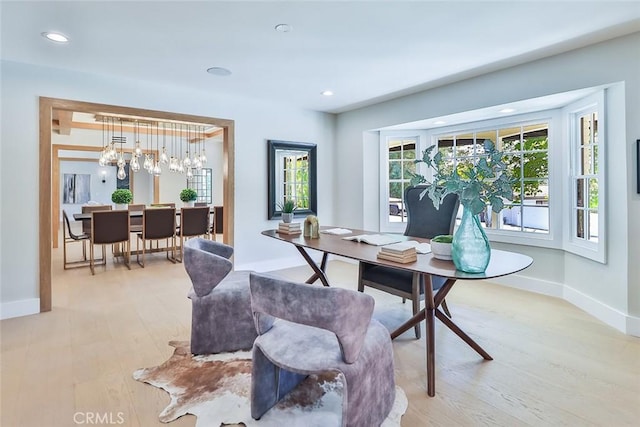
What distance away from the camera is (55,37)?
8.61 ft

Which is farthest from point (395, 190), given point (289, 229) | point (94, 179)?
point (94, 179)

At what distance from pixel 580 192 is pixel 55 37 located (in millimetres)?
4873

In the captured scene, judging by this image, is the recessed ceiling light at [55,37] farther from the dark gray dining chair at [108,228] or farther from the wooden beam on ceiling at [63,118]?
the dark gray dining chair at [108,228]

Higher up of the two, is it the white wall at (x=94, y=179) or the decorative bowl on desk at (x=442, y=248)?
the white wall at (x=94, y=179)

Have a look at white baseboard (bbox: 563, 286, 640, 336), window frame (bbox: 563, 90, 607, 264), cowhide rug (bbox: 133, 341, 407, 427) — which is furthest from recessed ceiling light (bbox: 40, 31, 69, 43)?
white baseboard (bbox: 563, 286, 640, 336)

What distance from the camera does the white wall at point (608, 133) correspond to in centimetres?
266

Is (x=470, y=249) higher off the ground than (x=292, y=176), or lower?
lower

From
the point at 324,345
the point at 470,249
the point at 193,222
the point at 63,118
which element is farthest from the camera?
the point at 193,222

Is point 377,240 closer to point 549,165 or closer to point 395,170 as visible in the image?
point 549,165

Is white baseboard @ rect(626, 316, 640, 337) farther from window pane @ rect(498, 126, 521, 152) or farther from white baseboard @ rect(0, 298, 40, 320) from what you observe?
white baseboard @ rect(0, 298, 40, 320)

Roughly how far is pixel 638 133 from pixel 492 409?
2.41 meters

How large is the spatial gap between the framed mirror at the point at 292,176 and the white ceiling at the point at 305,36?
130cm

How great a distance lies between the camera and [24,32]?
2533 millimetres

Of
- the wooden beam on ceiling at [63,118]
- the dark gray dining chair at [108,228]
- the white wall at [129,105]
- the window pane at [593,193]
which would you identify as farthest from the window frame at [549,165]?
the wooden beam on ceiling at [63,118]
